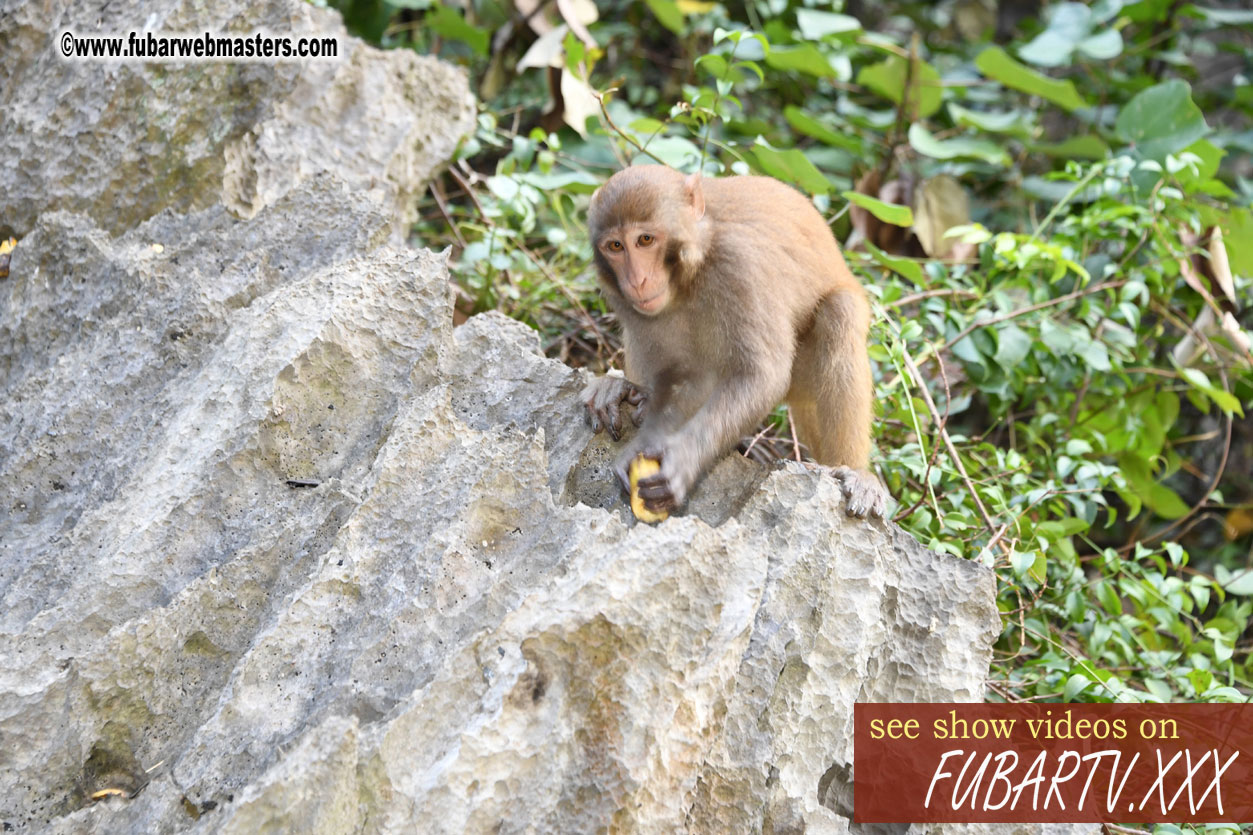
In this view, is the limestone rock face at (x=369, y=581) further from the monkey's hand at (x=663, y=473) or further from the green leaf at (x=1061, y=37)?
the green leaf at (x=1061, y=37)

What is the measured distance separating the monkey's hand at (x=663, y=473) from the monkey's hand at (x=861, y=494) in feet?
1.48

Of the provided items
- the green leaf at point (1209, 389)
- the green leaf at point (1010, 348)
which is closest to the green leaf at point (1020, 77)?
the green leaf at point (1010, 348)

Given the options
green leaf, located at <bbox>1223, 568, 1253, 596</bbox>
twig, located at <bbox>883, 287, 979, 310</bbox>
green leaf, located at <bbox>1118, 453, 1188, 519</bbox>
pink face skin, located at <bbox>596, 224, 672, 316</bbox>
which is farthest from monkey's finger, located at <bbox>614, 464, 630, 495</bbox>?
green leaf, located at <bbox>1118, 453, 1188, 519</bbox>

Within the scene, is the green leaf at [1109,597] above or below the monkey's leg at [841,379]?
below

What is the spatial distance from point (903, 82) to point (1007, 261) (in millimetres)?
1834

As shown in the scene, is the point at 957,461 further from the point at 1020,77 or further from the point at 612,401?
the point at 1020,77

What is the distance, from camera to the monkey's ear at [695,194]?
12.2 ft

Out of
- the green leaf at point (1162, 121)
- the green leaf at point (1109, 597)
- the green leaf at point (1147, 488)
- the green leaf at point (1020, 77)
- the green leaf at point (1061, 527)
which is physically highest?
the green leaf at point (1020, 77)

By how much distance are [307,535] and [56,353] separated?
1.42 m

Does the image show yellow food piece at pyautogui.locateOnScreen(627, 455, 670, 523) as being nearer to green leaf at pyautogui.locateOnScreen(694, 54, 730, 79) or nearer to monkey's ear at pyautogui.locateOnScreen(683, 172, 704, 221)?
monkey's ear at pyautogui.locateOnScreen(683, 172, 704, 221)

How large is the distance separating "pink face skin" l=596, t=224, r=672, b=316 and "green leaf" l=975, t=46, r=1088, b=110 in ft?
10.5

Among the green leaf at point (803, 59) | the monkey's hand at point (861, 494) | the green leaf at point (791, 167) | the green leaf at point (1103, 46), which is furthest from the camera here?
the green leaf at point (1103, 46)

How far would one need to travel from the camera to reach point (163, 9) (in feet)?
13.6

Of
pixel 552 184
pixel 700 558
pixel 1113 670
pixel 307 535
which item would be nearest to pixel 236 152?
pixel 552 184
